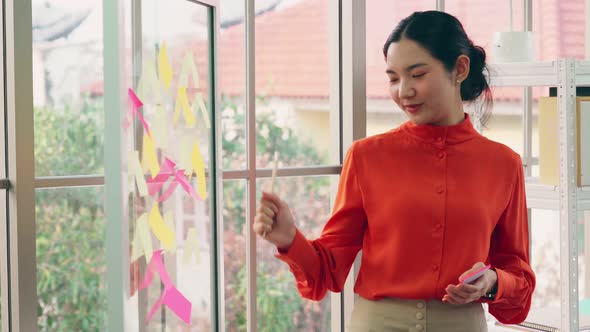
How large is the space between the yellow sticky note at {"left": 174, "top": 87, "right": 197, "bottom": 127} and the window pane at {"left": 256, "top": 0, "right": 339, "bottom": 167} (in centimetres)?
153

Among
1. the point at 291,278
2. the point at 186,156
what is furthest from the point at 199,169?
the point at 291,278

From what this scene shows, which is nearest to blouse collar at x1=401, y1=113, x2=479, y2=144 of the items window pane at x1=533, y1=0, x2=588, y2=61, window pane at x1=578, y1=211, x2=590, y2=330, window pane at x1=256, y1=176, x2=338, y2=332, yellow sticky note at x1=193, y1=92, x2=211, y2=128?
yellow sticky note at x1=193, y1=92, x2=211, y2=128

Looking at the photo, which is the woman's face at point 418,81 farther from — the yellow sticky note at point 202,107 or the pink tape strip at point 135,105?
the pink tape strip at point 135,105

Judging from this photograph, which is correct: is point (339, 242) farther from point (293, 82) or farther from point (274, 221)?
point (293, 82)

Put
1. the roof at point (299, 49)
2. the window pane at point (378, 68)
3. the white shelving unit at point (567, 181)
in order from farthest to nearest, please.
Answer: the window pane at point (378, 68) < the roof at point (299, 49) < the white shelving unit at point (567, 181)

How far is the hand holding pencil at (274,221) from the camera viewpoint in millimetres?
1531

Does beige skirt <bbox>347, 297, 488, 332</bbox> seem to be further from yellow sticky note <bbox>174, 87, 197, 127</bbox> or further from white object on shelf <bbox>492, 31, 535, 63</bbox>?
white object on shelf <bbox>492, 31, 535, 63</bbox>

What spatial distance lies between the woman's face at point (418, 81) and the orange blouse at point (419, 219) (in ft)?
0.18

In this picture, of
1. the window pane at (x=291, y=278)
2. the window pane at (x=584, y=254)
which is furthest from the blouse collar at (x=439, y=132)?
the window pane at (x=584, y=254)

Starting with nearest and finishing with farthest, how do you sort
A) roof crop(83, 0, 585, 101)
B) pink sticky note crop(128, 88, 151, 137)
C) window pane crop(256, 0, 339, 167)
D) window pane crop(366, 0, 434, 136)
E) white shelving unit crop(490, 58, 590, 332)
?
1. pink sticky note crop(128, 88, 151, 137)
2. white shelving unit crop(490, 58, 590, 332)
3. roof crop(83, 0, 585, 101)
4. window pane crop(256, 0, 339, 167)
5. window pane crop(366, 0, 434, 136)

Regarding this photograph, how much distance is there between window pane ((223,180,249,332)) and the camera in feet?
9.33

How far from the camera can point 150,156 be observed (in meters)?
1.43

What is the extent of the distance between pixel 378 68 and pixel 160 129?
79.4 inches

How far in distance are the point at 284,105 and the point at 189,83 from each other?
175 centimetres
